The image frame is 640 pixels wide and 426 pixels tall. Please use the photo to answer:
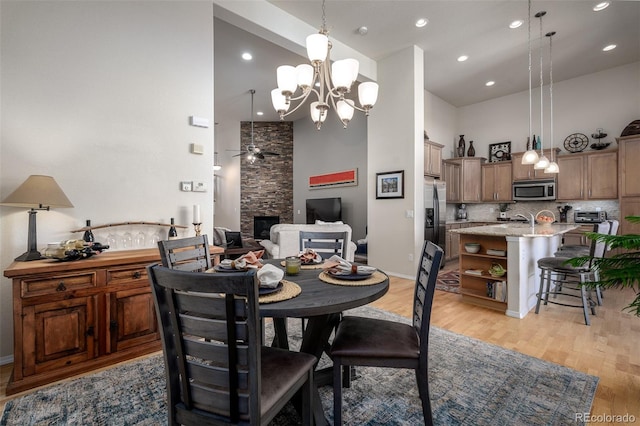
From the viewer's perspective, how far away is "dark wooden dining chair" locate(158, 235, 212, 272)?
169 centimetres

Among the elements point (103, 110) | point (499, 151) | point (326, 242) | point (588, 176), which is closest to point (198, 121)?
point (103, 110)

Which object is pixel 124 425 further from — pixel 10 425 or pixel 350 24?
pixel 350 24

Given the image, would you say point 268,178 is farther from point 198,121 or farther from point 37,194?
point 37,194

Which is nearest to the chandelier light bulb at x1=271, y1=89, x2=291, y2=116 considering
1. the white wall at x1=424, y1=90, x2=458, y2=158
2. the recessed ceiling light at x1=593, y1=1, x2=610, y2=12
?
the recessed ceiling light at x1=593, y1=1, x2=610, y2=12

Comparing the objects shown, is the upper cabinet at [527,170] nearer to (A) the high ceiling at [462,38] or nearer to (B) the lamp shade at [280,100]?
(A) the high ceiling at [462,38]

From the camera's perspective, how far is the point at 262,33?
3674 mm

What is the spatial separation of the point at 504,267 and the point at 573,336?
0.86 metres

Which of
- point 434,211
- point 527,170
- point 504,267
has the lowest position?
point 504,267

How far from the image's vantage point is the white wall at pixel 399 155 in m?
4.63

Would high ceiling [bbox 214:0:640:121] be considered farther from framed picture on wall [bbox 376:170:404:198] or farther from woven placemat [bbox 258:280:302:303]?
woven placemat [bbox 258:280:302:303]

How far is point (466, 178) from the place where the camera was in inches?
256

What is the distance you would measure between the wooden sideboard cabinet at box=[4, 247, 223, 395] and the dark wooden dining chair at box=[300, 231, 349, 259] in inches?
48.9

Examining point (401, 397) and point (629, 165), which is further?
point (629, 165)

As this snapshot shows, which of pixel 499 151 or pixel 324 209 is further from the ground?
pixel 499 151
